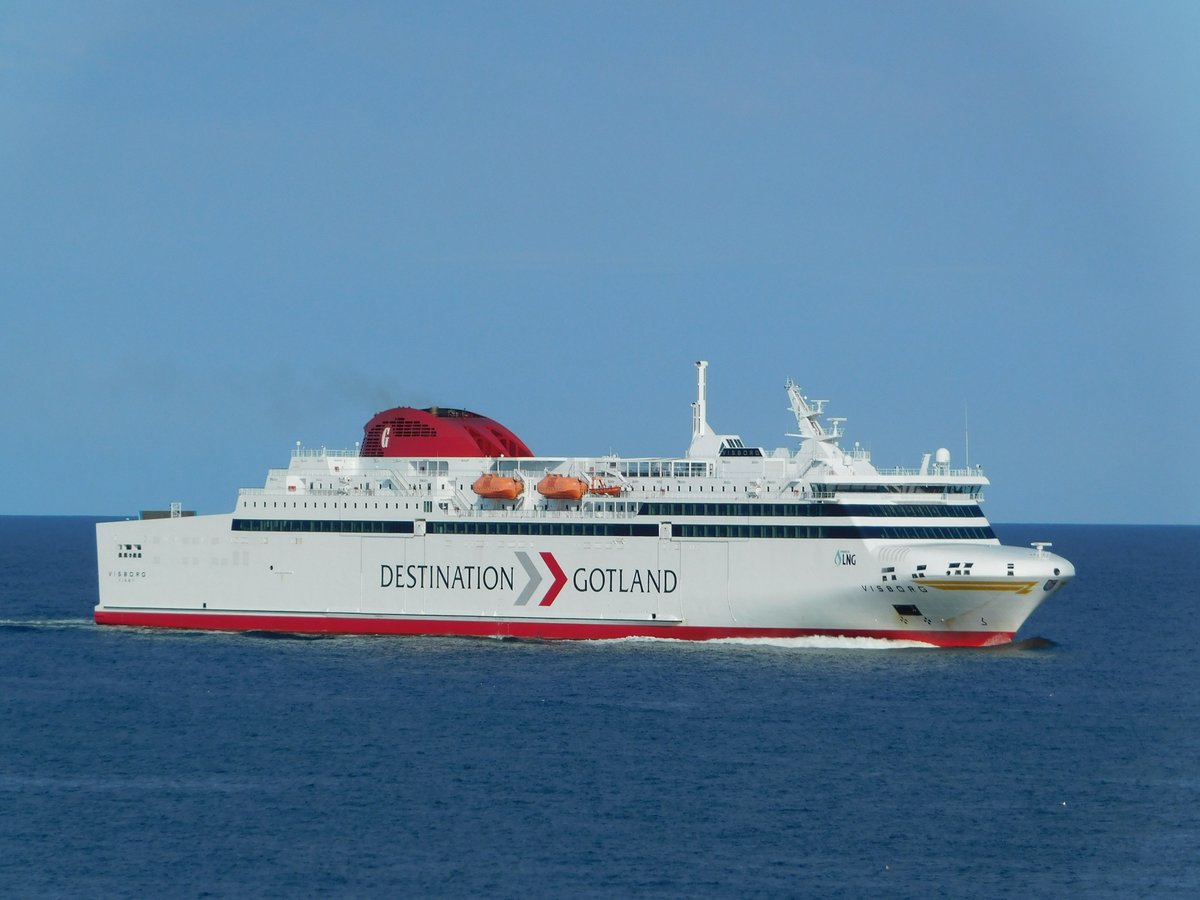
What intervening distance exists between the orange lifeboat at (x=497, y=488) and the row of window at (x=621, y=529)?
1.12 meters

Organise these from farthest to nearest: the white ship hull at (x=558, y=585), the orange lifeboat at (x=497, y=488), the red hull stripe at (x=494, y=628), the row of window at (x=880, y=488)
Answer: the orange lifeboat at (x=497, y=488), the red hull stripe at (x=494, y=628), the row of window at (x=880, y=488), the white ship hull at (x=558, y=585)

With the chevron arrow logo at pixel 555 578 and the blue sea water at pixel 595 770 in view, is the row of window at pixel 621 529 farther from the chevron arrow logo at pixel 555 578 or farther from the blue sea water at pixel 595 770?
the blue sea water at pixel 595 770

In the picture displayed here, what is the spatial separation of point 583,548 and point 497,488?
4036mm

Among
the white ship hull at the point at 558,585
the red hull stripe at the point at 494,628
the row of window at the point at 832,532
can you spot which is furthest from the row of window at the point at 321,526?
the row of window at the point at 832,532

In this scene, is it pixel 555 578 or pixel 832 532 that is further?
pixel 555 578

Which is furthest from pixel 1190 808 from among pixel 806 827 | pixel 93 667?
pixel 93 667

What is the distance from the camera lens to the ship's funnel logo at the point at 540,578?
55.8m

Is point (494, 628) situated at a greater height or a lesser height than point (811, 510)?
lesser

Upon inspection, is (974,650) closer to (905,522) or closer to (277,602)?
(905,522)

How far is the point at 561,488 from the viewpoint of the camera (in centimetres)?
5622

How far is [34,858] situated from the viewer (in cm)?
3056

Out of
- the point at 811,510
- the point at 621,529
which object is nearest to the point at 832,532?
the point at 811,510

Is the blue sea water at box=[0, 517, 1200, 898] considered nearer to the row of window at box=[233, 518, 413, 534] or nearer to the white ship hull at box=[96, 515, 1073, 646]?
the white ship hull at box=[96, 515, 1073, 646]

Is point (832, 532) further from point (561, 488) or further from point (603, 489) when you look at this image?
point (561, 488)
